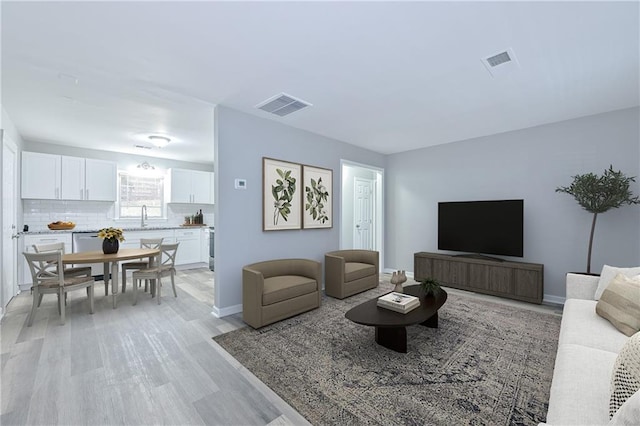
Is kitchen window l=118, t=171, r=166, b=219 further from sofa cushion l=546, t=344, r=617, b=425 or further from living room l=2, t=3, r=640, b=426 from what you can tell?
sofa cushion l=546, t=344, r=617, b=425

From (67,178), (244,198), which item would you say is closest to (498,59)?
(244,198)

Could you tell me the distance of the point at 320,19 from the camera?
1.95 meters

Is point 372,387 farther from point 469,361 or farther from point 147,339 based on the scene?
point 147,339

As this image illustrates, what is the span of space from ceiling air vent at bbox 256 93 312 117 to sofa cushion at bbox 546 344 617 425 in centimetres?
326

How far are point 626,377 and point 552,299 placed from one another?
3.68 m

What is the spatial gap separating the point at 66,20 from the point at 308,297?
3339mm

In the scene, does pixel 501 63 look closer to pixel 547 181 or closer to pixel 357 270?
pixel 547 181

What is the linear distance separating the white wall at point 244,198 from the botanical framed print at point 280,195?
0.08 m

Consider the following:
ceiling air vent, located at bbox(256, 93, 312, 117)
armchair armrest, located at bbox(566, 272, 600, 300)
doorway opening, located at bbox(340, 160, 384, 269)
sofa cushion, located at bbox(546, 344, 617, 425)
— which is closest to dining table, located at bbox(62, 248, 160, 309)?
ceiling air vent, located at bbox(256, 93, 312, 117)

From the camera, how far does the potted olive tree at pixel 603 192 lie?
3.34 metres

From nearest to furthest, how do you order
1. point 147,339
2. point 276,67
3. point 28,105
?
point 276,67 < point 147,339 < point 28,105

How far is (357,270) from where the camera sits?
14.4 ft

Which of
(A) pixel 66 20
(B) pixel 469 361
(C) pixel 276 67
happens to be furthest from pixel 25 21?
(B) pixel 469 361

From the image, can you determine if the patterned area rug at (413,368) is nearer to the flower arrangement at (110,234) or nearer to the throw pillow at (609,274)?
the throw pillow at (609,274)
